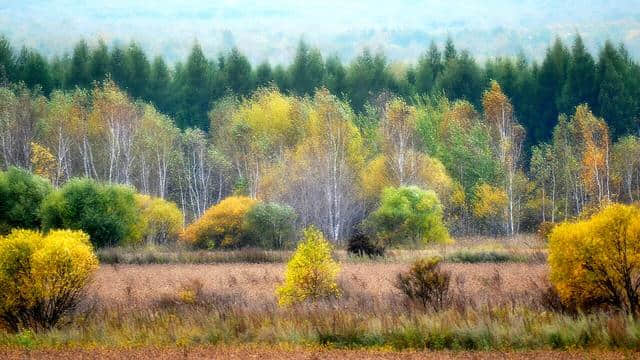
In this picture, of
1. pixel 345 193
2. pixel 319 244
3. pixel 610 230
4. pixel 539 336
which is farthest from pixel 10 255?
pixel 345 193

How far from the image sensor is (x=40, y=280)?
Result: 81.8 feet

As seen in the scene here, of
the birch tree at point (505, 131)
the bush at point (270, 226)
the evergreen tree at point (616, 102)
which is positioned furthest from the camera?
the evergreen tree at point (616, 102)

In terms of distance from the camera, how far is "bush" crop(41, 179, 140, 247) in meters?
49.2

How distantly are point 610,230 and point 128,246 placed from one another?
1326 inches

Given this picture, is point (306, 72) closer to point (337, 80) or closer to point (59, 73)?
point (337, 80)

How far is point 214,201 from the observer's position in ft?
263

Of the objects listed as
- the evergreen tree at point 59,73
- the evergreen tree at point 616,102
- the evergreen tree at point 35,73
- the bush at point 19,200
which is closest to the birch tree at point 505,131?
the evergreen tree at point 616,102

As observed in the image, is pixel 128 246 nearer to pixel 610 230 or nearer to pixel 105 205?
pixel 105 205

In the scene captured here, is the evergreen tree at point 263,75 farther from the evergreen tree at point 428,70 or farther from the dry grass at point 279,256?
the dry grass at point 279,256

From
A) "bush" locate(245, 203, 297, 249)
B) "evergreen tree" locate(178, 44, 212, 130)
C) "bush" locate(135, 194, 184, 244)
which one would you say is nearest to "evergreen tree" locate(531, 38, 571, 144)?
"evergreen tree" locate(178, 44, 212, 130)

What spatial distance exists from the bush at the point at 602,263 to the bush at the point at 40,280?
14.0m

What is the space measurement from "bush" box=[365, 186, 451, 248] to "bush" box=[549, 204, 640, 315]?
30139 mm

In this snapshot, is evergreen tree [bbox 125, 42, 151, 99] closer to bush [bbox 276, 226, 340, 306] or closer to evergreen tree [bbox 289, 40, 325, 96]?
evergreen tree [bbox 289, 40, 325, 96]

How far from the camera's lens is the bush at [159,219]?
201ft
